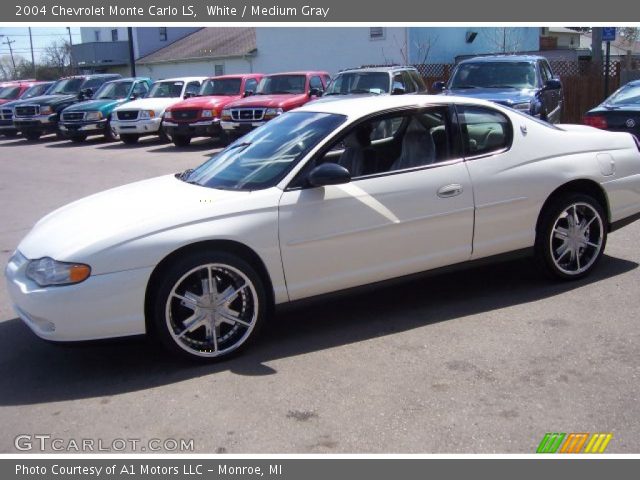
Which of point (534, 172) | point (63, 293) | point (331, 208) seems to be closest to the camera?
point (63, 293)

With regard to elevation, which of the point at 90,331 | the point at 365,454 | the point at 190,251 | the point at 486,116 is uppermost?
the point at 486,116

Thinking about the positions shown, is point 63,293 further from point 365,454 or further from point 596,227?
point 596,227

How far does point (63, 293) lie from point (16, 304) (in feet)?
1.58

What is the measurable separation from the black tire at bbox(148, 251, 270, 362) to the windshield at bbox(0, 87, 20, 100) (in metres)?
26.3

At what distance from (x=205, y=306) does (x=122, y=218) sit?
2.55 ft

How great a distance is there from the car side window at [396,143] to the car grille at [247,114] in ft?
36.9

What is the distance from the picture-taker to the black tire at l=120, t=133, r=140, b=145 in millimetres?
20359

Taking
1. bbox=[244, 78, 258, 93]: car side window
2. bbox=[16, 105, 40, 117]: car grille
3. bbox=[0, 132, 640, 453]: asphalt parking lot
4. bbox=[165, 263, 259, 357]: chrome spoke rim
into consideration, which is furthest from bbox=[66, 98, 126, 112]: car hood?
bbox=[165, 263, 259, 357]: chrome spoke rim

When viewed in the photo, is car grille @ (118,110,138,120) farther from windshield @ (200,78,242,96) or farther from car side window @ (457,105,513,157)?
car side window @ (457,105,513,157)

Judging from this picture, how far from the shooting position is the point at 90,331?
4.20m

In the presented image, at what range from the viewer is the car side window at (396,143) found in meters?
5.03

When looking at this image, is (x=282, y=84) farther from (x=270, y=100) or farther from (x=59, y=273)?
(x=59, y=273)

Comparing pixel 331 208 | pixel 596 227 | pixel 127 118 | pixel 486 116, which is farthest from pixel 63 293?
pixel 127 118

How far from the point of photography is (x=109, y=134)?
21484 mm
